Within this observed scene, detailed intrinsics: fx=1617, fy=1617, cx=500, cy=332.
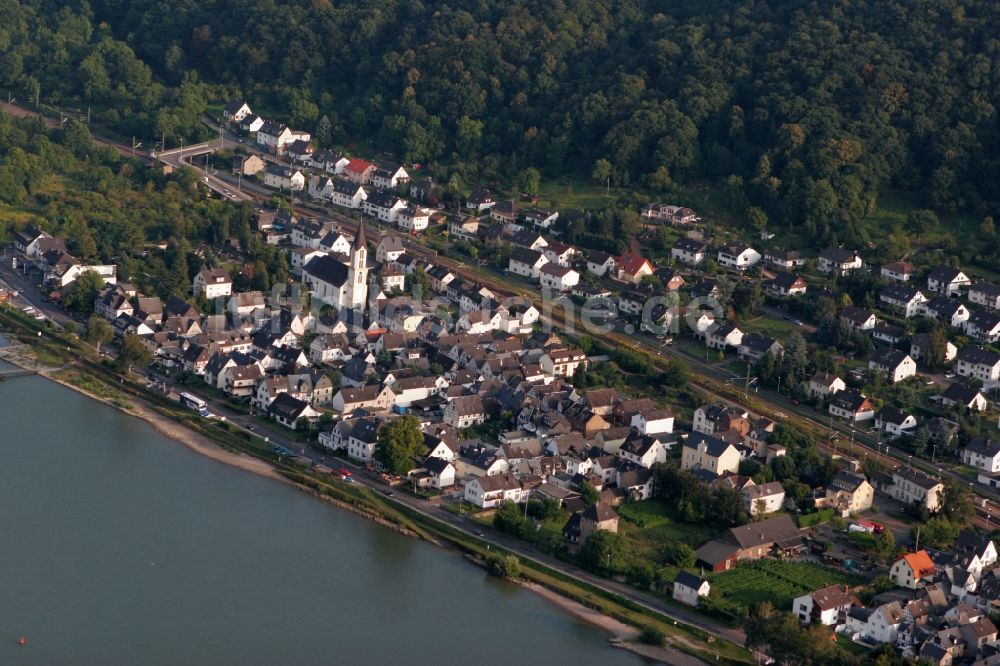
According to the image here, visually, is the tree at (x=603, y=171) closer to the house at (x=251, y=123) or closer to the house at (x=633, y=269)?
the house at (x=633, y=269)

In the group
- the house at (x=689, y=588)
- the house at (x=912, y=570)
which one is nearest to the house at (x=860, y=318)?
the house at (x=912, y=570)

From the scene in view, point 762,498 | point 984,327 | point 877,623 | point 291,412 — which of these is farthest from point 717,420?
point 984,327

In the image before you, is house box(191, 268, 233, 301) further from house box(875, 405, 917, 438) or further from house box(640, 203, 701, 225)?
house box(875, 405, 917, 438)

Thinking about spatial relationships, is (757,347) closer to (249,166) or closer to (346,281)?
(346,281)

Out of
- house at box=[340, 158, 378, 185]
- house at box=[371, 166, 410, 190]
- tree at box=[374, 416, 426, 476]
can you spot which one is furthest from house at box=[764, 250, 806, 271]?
tree at box=[374, 416, 426, 476]

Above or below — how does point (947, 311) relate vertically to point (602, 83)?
below

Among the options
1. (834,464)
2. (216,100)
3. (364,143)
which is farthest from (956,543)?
(216,100)

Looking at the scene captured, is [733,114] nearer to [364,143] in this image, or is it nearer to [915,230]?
[915,230]
